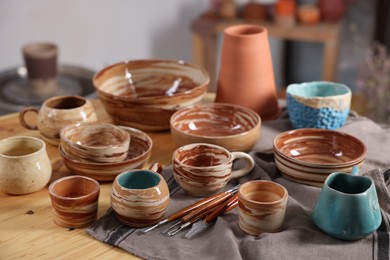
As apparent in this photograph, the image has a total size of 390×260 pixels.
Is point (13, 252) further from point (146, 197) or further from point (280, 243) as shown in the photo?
point (280, 243)

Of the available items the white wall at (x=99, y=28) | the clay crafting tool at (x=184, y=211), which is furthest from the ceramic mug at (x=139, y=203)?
the white wall at (x=99, y=28)

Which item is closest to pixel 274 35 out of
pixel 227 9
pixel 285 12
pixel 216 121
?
pixel 285 12

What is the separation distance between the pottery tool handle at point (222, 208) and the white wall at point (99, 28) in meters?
1.73

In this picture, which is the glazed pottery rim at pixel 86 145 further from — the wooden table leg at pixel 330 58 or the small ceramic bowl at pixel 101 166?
the wooden table leg at pixel 330 58

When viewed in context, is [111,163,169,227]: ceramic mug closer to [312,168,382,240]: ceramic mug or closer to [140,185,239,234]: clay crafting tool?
[140,185,239,234]: clay crafting tool

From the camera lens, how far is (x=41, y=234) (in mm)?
1094

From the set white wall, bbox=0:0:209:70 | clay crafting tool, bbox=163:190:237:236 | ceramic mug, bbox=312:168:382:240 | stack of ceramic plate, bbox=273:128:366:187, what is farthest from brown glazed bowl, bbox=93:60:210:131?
white wall, bbox=0:0:209:70

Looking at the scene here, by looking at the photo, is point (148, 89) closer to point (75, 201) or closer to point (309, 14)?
point (75, 201)

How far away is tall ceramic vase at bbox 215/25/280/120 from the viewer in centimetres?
155

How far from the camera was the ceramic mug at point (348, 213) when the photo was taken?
1.03 m

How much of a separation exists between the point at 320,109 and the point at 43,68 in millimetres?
1150

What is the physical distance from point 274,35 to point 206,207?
206cm

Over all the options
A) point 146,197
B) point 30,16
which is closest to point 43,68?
point 30,16

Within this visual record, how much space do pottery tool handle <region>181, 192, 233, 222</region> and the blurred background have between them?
130 centimetres
